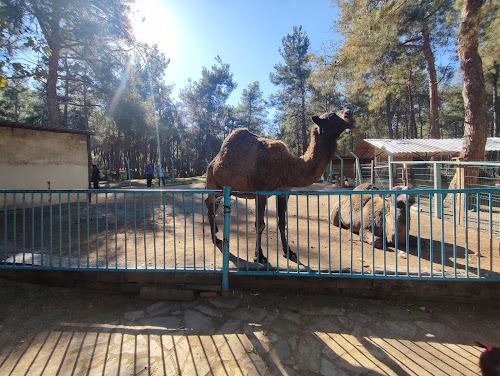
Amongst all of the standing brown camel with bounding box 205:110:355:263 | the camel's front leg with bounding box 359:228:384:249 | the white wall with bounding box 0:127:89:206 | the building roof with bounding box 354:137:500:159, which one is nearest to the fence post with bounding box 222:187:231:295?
the standing brown camel with bounding box 205:110:355:263

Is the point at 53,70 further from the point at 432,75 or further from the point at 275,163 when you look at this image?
the point at 432,75

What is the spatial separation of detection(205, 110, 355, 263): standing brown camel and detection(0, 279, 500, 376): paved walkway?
1.01 meters

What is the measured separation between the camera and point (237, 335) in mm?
3012

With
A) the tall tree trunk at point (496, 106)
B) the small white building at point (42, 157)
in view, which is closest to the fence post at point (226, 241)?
the small white building at point (42, 157)

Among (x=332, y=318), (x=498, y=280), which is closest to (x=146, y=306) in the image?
(x=332, y=318)

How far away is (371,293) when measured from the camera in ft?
12.2

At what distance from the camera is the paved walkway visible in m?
2.60

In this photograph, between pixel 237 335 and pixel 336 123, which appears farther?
pixel 336 123

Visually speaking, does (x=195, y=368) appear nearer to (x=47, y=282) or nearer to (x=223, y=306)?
(x=223, y=306)

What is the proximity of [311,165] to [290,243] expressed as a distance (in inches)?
79.7

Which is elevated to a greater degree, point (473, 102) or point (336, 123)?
point (473, 102)

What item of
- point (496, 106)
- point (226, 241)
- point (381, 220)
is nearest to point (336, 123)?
point (226, 241)

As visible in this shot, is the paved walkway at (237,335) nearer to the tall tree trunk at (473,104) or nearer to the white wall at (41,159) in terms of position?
the tall tree trunk at (473,104)

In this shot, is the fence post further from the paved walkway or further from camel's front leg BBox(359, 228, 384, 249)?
camel's front leg BBox(359, 228, 384, 249)
